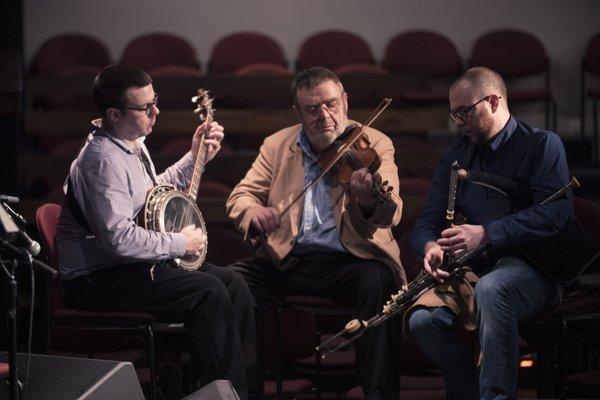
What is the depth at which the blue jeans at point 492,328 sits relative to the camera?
3551 mm

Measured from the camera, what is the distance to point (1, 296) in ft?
14.4

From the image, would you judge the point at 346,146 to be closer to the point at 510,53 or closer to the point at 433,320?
the point at 433,320

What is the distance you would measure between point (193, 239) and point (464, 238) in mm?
983

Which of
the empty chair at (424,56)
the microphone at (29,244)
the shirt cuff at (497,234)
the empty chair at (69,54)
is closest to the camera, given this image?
the microphone at (29,244)

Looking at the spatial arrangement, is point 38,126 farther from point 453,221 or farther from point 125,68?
point 453,221

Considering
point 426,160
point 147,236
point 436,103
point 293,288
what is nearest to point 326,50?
point 436,103

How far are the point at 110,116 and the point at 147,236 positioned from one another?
0.50 metres

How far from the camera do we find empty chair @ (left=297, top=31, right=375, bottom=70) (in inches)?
310

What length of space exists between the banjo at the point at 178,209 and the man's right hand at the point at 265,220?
0.25 metres

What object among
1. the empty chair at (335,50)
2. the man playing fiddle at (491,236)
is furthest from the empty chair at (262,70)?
the man playing fiddle at (491,236)

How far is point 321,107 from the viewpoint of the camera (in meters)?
4.25

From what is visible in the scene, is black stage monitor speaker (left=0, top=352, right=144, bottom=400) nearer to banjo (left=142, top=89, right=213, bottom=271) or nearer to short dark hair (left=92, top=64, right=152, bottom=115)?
banjo (left=142, top=89, right=213, bottom=271)

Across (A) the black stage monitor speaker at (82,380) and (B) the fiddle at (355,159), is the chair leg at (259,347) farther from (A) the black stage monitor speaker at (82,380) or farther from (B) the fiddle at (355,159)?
(A) the black stage monitor speaker at (82,380)

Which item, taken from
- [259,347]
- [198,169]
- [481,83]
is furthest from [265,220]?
[481,83]
